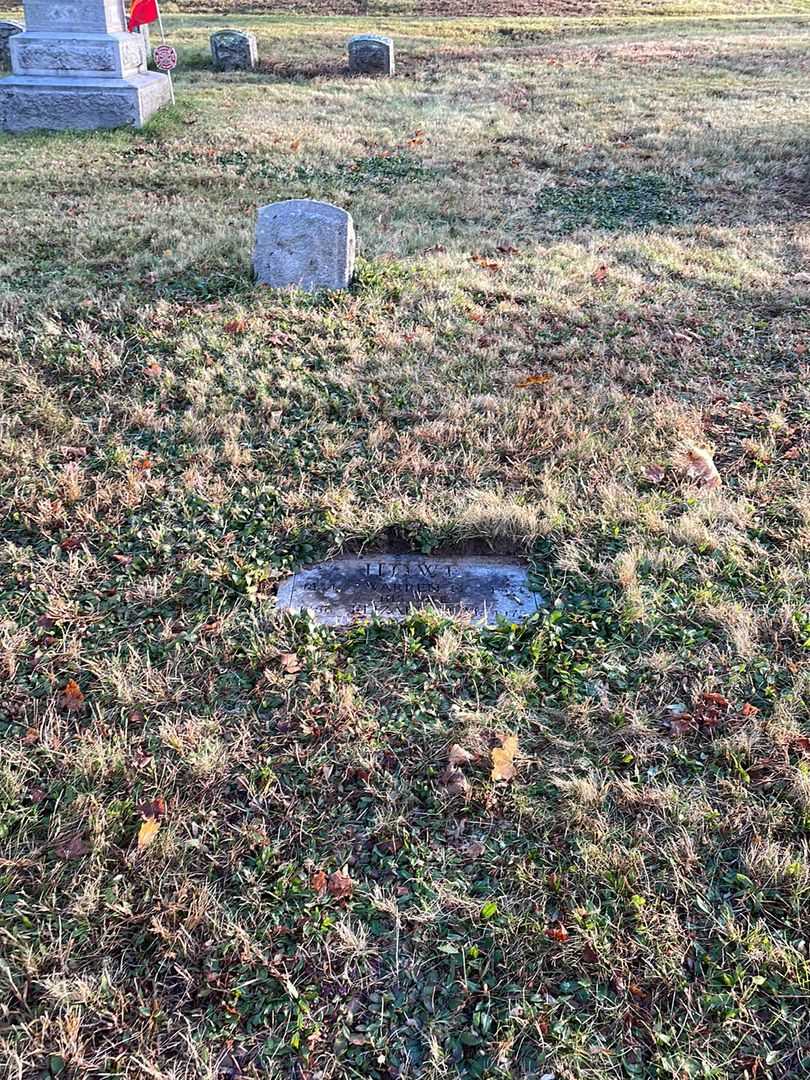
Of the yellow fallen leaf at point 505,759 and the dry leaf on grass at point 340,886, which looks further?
the yellow fallen leaf at point 505,759

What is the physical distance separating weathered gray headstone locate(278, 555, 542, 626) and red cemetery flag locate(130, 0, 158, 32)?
11.3 meters

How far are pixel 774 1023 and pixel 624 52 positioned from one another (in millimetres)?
22194

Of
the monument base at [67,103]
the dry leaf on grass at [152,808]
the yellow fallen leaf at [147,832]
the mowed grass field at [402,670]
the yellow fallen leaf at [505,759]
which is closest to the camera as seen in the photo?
the mowed grass field at [402,670]

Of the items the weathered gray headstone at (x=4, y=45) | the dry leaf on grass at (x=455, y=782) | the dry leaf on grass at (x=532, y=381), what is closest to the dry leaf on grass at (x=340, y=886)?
the dry leaf on grass at (x=455, y=782)

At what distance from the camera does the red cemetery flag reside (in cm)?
1125

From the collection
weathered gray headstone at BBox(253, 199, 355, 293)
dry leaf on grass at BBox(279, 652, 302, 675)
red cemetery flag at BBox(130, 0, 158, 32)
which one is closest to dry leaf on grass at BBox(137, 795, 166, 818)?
dry leaf on grass at BBox(279, 652, 302, 675)

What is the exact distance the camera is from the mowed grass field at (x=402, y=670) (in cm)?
223

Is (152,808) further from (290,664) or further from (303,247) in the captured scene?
(303,247)

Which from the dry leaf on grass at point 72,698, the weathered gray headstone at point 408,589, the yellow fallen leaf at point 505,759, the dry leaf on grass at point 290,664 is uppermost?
the weathered gray headstone at point 408,589

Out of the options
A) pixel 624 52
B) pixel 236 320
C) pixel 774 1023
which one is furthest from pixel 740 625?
pixel 624 52

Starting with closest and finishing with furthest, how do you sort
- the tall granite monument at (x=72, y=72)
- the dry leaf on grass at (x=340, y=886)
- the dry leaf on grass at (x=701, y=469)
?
the dry leaf on grass at (x=340, y=886), the dry leaf on grass at (x=701, y=469), the tall granite monument at (x=72, y=72)

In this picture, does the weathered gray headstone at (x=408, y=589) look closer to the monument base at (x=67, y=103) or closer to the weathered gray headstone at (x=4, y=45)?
the monument base at (x=67, y=103)

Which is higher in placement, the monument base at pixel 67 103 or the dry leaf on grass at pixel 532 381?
the monument base at pixel 67 103

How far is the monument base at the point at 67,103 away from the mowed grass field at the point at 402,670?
15.3 feet
